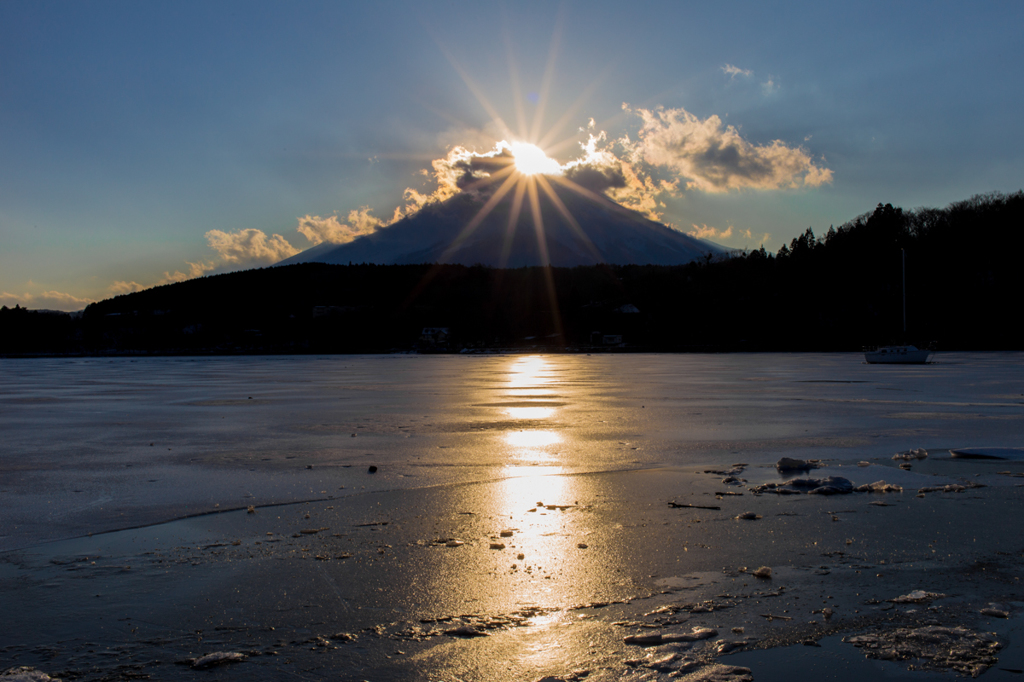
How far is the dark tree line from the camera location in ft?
431

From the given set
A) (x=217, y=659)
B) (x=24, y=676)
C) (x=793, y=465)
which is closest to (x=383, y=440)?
(x=793, y=465)

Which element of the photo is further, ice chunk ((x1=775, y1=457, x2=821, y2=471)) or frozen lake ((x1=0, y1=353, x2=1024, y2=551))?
ice chunk ((x1=775, y1=457, x2=821, y2=471))

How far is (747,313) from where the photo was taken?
163500mm

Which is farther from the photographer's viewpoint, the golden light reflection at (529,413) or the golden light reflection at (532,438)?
the golden light reflection at (529,413)

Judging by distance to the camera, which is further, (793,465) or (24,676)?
(793,465)

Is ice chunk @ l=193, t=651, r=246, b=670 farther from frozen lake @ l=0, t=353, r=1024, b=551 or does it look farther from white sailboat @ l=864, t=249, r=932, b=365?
white sailboat @ l=864, t=249, r=932, b=365

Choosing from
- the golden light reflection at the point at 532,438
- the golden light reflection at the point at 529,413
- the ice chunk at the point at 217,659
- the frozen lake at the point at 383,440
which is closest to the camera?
the ice chunk at the point at 217,659

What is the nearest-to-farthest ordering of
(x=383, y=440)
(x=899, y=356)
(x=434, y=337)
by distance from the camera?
(x=383, y=440) → (x=899, y=356) → (x=434, y=337)

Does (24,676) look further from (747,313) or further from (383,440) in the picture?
(747,313)

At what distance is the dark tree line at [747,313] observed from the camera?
132 metres

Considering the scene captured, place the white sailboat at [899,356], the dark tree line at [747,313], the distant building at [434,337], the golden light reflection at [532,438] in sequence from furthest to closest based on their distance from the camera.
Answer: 1. the distant building at [434,337]
2. the dark tree line at [747,313]
3. the white sailboat at [899,356]
4. the golden light reflection at [532,438]

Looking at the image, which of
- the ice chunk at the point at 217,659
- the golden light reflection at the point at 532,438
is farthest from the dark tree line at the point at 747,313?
the ice chunk at the point at 217,659

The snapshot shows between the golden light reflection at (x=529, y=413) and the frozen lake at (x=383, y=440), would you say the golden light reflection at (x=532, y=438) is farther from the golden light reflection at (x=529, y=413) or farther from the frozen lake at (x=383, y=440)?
the golden light reflection at (x=529, y=413)

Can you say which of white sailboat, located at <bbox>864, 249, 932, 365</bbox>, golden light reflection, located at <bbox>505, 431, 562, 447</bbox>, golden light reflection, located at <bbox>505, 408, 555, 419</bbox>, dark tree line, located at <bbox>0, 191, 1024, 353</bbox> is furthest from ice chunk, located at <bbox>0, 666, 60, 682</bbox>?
dark tree line, located at <bbox>0, 191, 1024, 353</bbox>
